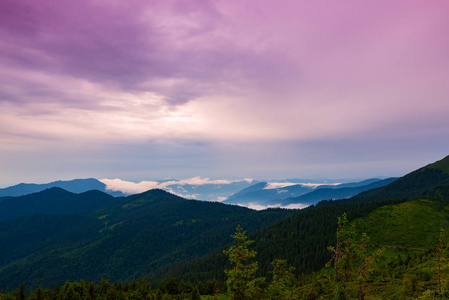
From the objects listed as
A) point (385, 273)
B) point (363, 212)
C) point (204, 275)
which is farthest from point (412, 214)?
point (204, 275)

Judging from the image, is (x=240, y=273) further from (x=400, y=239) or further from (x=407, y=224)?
(x=407, y=224)

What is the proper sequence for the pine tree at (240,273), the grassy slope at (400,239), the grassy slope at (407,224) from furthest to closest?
the grassy slope at (407,224), the grassy slope at (400,239), the pine tree at (240,273)

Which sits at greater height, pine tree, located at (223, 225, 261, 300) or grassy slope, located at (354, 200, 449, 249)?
pine tree, located at (223, 225, 261, 300)

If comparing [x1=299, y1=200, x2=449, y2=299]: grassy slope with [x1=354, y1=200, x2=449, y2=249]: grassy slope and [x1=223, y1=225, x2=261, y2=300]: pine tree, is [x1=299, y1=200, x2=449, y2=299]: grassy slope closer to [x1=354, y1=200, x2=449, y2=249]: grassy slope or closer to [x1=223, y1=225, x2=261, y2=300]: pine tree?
[x1=354, y1=200, x2=449, y2=249]: grassy slope

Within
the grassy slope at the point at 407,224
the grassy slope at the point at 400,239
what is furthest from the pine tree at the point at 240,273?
the grassy slope at the point at 407,224

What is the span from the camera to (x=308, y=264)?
131 meters

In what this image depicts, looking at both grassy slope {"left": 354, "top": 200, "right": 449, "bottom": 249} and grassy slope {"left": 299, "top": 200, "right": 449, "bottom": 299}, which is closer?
grassy slope {"left": 299, "top": 200, "right": 449, "bottom": 299}

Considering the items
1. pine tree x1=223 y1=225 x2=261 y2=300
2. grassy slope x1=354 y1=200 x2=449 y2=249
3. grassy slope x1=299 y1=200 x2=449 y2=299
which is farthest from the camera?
grassy slope x1=354 y1=200 x2=449 y2=249

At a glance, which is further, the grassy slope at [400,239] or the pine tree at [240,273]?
the grassy slope at [400,239]

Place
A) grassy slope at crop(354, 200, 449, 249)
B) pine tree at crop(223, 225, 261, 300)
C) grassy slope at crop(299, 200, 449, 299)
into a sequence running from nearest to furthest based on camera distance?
pine tree at crop(223, 225, 261, 300) → grassy slope at crop(299, 200, 449, 299) → grassy slope at crop(354, 200, 449, 249)

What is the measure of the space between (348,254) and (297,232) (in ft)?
563

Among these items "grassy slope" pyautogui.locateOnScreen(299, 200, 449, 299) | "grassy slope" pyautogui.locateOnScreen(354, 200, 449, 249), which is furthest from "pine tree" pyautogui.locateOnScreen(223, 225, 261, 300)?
"grassy slope" pyautogui.locateOnScreen(354, 200, 449, 249)

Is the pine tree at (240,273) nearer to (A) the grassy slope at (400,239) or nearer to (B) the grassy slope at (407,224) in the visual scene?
(A) the grassy slope at (400,239)

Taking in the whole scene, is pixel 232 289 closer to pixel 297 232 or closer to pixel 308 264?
pixel 308 264
